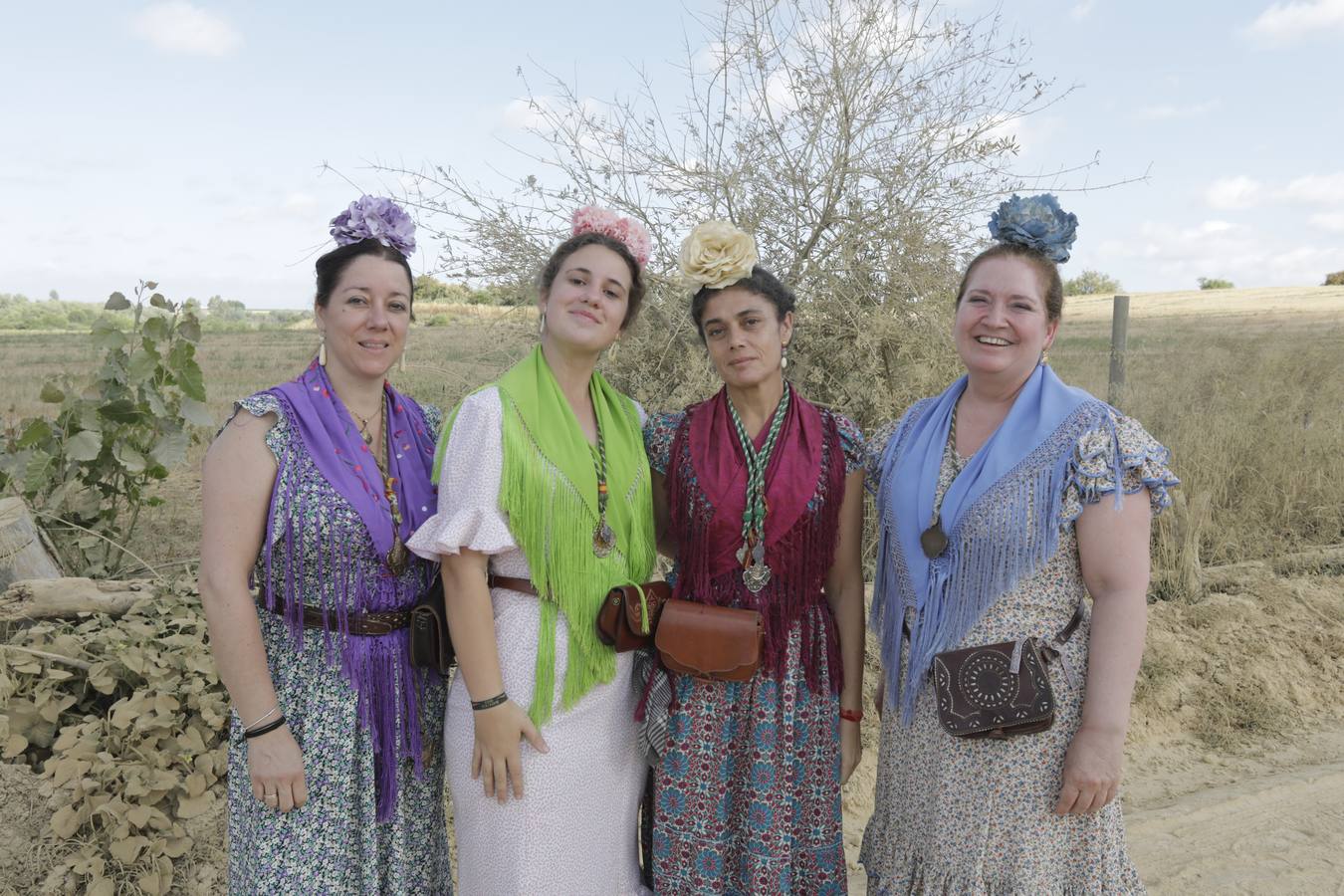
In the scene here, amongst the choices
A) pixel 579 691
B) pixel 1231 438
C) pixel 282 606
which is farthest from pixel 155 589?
pixel 1231 438

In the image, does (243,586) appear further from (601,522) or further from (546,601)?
(601,522)

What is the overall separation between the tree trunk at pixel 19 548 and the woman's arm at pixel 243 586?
8.39 ft

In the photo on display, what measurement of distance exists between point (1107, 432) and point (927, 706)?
784mm

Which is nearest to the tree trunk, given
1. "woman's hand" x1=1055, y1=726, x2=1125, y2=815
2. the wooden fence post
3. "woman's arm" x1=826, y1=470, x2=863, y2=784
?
"woman's arm" x1=826, y1=470, x2=863, y2=784

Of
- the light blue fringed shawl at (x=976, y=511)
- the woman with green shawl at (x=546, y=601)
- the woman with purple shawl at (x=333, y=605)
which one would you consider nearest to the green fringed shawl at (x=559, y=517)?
the woman with green shawl at (x=546, y=601)

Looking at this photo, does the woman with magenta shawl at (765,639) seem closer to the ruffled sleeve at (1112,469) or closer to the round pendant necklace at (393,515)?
the ruffled sleeve at (1112,469)

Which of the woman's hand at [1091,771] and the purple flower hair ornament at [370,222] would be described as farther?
the purple flower hair ornament at [370,222]

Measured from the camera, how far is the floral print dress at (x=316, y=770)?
82.6 inches

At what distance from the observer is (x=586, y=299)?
7.47 feet

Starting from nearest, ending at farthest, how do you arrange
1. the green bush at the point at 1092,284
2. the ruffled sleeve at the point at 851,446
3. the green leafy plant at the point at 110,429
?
the ruffled sleeve at the point at 851,446 < the green leafy plant at the point at 110,429 < the green bush at the point at 1092,284

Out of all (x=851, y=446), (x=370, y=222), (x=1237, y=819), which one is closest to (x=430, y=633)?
(x=370, y=222)

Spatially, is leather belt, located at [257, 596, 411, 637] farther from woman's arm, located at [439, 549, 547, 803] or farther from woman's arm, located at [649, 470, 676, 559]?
woman's arm, located at [649, 470, 676, 559]

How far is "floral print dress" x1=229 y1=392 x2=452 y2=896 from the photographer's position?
210 centimetres

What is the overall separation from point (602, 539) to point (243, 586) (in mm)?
835
